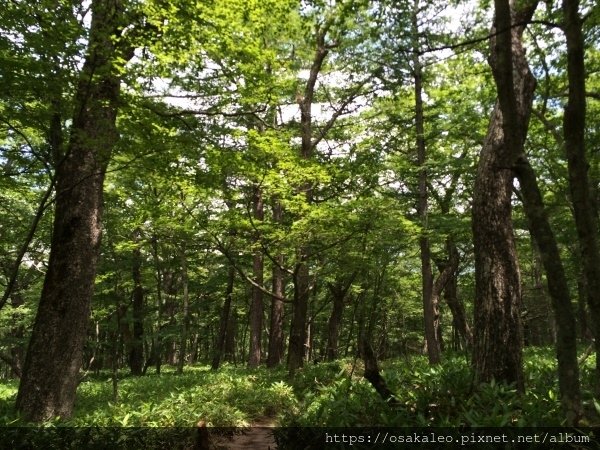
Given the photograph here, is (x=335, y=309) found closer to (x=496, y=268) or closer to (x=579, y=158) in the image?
(x=496, y=268)

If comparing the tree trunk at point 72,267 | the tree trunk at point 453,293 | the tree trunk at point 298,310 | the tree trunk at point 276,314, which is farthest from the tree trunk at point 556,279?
the tree trunk at point 453,293

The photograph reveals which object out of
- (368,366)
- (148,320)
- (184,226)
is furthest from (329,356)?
(368,366)

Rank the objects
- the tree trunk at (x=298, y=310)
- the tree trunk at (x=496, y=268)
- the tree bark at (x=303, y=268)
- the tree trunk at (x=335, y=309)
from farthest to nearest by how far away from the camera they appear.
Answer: the tree trunk at (x=335, y=309) < the tree trunk at (x=298, y=310) < the tree bark at (x=303, y=268) < the tree trunk at (x=496, y=268)

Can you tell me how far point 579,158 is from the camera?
4180mm

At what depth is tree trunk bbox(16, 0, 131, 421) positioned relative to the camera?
6.52m

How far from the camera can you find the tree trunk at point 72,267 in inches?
257

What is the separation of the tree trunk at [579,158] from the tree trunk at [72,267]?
570 centimetres

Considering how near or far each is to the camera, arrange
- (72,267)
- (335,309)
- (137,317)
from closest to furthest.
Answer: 1. (72,267)
2. (137,317)
3. (335,309)

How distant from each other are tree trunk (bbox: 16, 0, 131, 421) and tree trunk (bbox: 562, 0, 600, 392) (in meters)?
5.70

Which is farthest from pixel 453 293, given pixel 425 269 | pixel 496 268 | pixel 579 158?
pixel 579 158

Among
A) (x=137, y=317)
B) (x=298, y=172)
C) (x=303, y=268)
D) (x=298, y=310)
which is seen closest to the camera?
(x=298, y=172)

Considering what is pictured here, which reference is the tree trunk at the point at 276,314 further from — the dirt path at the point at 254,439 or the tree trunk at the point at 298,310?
the dirt path at the point at 254,439

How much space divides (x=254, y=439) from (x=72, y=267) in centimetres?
474

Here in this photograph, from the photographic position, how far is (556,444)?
4.08 meters
